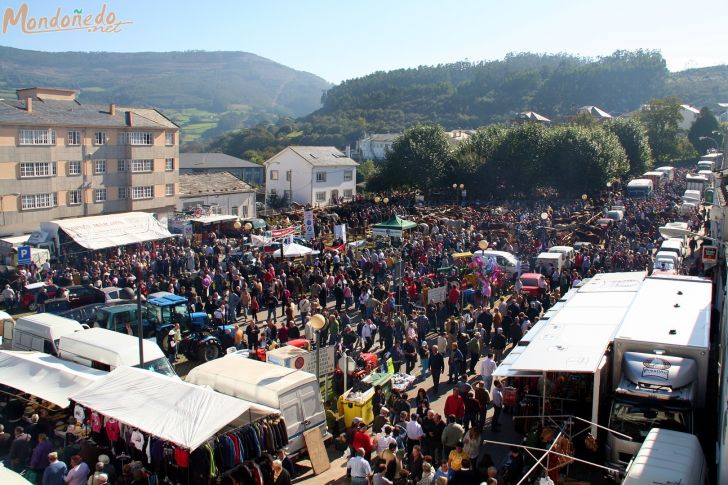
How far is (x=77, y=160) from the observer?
3928 cm

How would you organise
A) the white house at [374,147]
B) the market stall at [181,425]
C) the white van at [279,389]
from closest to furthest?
the market stall at [181,425], the white van at [279,389], the white house at [374,147]

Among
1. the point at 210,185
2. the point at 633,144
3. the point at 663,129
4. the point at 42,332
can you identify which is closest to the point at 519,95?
the point at 663,129

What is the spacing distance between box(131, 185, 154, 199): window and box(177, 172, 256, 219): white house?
9.45 ft

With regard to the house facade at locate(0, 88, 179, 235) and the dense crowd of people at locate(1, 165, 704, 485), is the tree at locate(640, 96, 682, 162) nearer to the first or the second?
the dense crowd of people at locate(1, 165, 704, 485)

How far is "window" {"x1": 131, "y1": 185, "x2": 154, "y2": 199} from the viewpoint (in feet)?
140

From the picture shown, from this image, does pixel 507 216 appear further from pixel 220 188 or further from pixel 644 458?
pixel 644 458

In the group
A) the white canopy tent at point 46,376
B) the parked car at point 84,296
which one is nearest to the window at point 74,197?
the parked car at point 84,296

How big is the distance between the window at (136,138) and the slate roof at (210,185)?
4.95m

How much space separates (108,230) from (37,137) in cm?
955

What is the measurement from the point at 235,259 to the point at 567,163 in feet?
111

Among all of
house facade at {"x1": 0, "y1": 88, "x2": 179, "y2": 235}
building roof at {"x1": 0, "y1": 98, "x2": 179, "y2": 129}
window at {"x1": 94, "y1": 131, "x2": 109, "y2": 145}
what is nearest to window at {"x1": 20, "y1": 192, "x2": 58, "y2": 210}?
house facade at {"x1": 0, "y1": 88, "x2": 179, "y2": 235}

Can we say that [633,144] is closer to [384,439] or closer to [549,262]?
[549,262]

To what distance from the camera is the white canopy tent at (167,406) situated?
1005 centimetres

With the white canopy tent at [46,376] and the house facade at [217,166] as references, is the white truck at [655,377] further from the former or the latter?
the house facade at [217,166]
